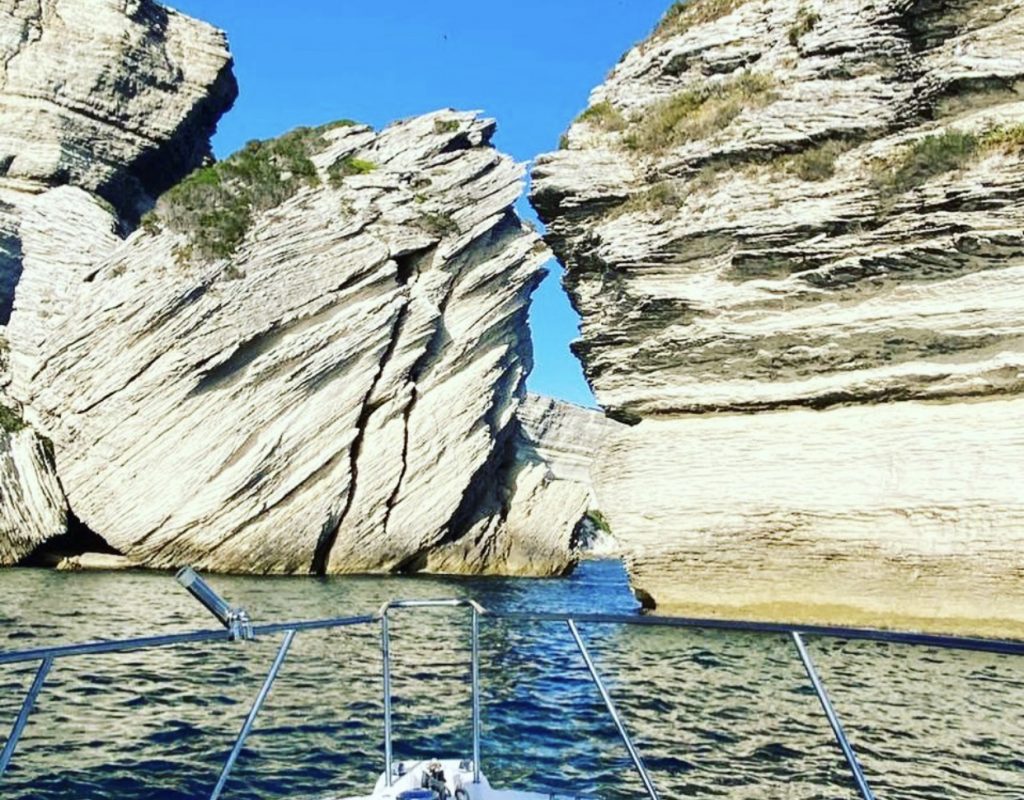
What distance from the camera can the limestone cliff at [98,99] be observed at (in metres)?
50.7

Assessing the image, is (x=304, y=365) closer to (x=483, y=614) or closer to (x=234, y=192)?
(x=234, y=192)

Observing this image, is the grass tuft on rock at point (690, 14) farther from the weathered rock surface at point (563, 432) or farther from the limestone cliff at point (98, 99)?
the weathered rock surface at point (563, 432)

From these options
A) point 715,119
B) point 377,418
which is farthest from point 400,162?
point 715,119

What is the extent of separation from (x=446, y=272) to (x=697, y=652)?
27951mm

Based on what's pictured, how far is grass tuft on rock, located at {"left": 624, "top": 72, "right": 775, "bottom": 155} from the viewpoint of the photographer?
25.8 m

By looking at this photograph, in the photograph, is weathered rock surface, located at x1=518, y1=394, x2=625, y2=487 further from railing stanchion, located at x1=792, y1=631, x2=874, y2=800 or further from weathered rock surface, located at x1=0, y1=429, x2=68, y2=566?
railing stanchion, located at x1=792, y1=631, x2=874, y2=800

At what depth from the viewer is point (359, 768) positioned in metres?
8.98

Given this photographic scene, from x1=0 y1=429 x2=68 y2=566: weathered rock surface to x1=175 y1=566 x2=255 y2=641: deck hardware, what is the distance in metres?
34.1

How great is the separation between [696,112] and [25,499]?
2697cm

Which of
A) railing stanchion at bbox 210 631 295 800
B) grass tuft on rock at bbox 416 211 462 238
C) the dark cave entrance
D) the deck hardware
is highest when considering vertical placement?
grass tuft on rock at bbox 416 211 462 238

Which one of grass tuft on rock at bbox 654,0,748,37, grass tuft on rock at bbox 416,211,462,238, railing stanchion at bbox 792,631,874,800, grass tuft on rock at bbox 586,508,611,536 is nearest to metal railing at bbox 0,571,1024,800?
railing stanchion at bbox 792,631,874,800

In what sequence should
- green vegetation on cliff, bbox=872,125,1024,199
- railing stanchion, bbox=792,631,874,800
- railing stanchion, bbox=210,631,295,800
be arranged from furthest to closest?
green vegetation on cliff, bbox=872,125,1024,199
railing stanchion, bbox=210,631,295,800
railing stanchion, bbox=792,631,874,800

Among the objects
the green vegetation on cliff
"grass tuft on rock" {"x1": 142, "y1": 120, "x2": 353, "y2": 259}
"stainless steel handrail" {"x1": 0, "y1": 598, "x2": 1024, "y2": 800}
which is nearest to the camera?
"stainless steel handrail" {"x1": 0, "y1": 598, "x2": 1024, "y2": 800}

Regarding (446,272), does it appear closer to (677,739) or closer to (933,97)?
(933,97)
